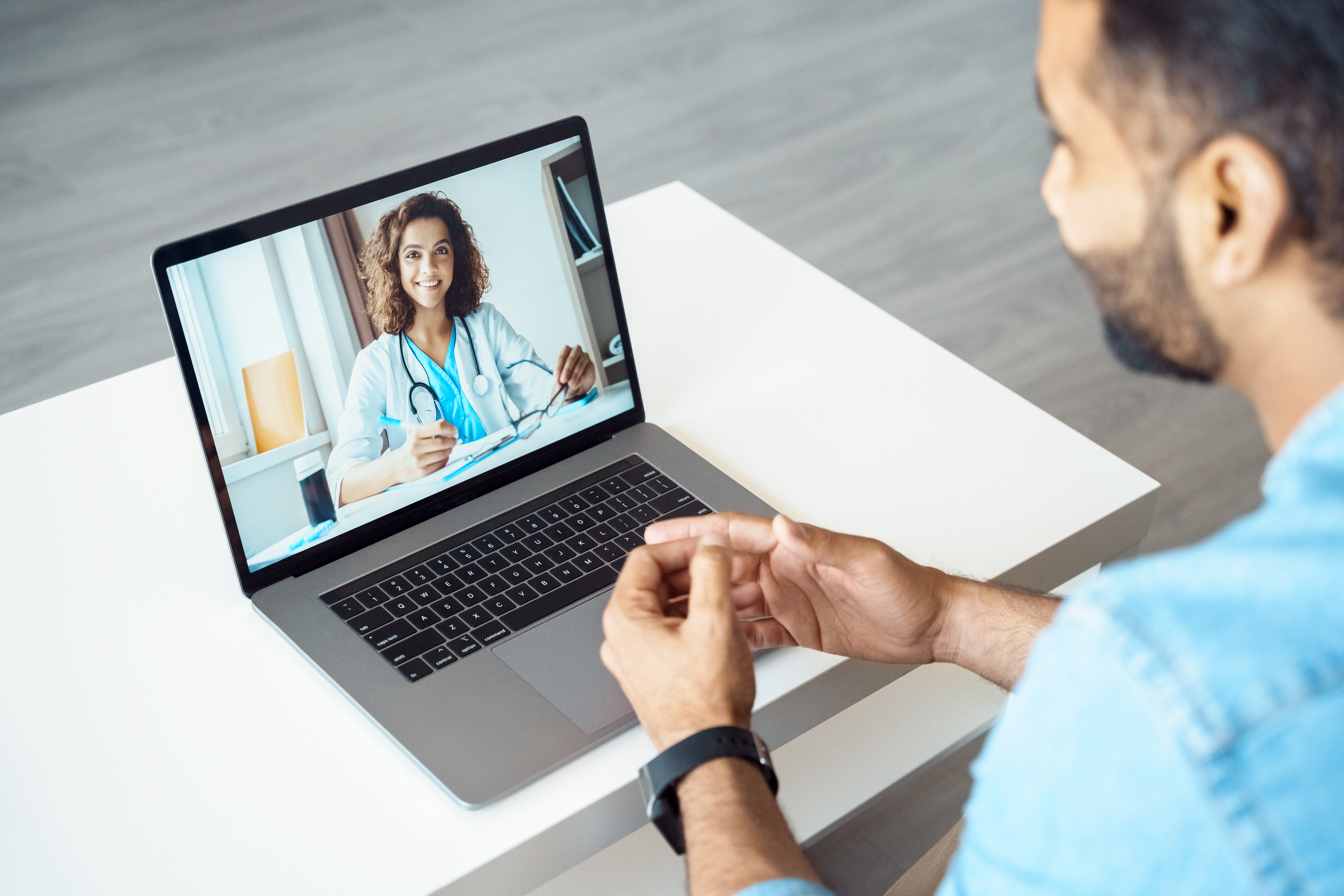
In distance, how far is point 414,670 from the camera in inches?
33.1

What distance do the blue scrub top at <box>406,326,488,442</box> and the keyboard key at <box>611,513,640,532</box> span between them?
0.13 meters

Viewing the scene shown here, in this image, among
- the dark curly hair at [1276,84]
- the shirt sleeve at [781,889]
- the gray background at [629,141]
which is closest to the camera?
the dark curly hair at [1276,84]

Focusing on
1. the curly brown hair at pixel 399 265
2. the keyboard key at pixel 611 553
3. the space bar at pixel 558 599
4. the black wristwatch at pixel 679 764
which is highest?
the curly brown hair at pixel 399 265

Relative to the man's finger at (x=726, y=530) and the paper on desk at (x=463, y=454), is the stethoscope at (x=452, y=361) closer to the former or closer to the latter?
the paper on desk at (x=463, y=454)

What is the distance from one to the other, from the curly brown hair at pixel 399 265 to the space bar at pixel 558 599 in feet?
0.76

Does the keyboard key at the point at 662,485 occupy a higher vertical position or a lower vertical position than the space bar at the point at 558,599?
higher

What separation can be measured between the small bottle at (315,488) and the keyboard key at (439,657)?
150 mm

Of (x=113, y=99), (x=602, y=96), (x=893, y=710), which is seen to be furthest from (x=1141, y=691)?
(x=113, y=99)

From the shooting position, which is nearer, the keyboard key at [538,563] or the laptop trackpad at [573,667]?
the laptop trackpad at [573,667]

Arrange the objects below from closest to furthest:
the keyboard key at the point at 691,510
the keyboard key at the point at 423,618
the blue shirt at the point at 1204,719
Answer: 1. the blue shirt at the point at 1204,719
2. the keyboard key at the point at 423,618
3. the keyboard key at the point at 691,510

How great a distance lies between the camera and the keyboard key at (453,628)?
2.85ft

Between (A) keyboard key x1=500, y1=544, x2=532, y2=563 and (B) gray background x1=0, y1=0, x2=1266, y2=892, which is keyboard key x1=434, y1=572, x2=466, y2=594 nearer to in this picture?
(A) keyboard key x1=500, y1=544, x2=532, y2=563

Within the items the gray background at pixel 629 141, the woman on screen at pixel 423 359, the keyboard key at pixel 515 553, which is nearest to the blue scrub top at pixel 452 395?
the woman on screen at pixel 423 359

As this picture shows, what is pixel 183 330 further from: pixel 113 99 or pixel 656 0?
pixel 656 0
